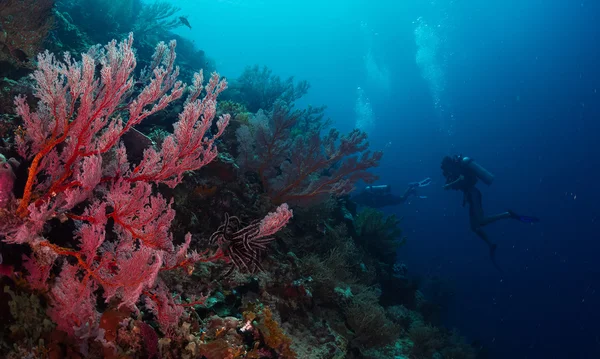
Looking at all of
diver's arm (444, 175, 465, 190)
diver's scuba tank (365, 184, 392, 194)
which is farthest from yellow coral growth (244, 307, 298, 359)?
diver's scuba tank (365, 184, 392, 194)

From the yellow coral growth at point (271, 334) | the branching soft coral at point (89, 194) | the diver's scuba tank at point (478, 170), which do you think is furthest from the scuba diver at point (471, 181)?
the branching soft coral at point (89, 194)

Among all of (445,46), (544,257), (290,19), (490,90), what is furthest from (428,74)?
(544,257)

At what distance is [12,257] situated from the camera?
2199 mm

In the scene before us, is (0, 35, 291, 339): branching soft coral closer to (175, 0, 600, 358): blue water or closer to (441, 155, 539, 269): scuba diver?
(441, 155, 539, 269): scuba diver

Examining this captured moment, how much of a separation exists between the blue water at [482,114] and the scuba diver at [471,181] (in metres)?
5.68

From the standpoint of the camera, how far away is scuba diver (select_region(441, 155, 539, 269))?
48.9ft

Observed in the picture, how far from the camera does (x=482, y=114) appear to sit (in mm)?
76062

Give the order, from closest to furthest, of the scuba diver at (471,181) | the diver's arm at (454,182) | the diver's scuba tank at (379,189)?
1. the diver's arm at (454,182)
2. the scuba diver at (471,181)
3. the diver's scuba tank at (379,189)

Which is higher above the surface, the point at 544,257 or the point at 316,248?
the point at 544,257

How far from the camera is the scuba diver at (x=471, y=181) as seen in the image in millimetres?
14914

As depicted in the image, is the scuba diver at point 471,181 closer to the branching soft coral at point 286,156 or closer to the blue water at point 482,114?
the blue water at point 482,114

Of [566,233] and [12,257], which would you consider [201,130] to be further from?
[566,233]

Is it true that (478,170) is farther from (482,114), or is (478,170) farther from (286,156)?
(482,114)

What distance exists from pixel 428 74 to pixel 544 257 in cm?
6330
